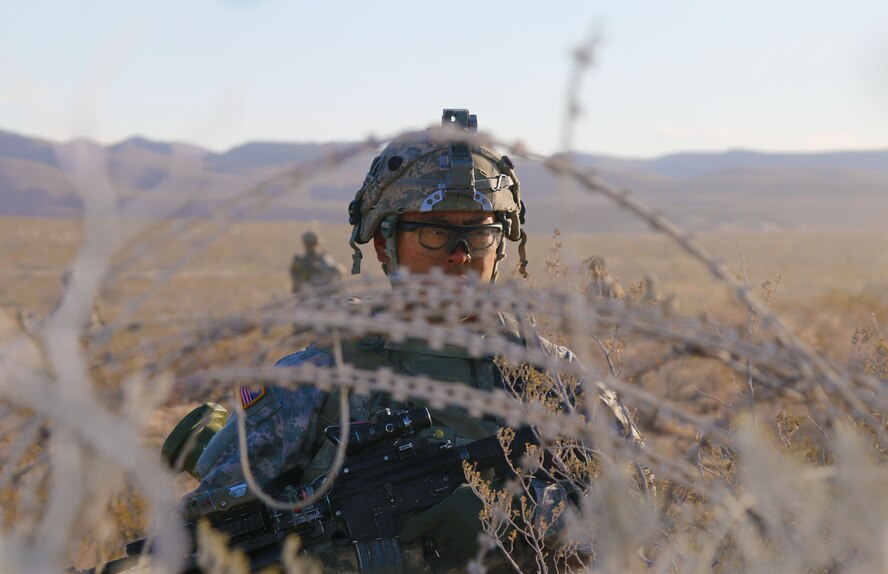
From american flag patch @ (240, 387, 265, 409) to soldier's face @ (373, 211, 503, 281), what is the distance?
2.25 feet

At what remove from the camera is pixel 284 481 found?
11.7 ft

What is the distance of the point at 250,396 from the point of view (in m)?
3.68

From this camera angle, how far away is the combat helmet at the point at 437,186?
3971 millimetres

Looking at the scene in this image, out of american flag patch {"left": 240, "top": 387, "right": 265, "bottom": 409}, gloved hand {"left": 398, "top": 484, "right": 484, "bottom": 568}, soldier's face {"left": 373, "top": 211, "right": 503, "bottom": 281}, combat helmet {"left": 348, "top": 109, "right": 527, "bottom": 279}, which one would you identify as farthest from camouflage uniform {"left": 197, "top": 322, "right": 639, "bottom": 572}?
combat helmet {"left": 348, "top": 109, "right": 527, "bottom": 279}

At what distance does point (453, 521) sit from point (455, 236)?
42.0 inches

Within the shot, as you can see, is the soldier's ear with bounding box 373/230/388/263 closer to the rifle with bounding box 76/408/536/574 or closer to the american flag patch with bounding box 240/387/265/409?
the american flag patch with bounding box 240/387/265/409

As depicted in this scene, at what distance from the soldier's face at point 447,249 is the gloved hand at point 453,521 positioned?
825mm

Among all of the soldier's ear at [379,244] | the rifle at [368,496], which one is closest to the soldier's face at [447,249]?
the soldier's ear at [379,244]

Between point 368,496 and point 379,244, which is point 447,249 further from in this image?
point 368,496

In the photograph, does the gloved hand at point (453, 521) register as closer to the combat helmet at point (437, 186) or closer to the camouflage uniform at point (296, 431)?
the camouflage uniform at point (296, 431)

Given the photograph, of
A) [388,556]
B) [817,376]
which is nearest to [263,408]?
[388,556]

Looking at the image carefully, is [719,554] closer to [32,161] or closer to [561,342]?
[561,342]

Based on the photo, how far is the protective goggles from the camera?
3.83m

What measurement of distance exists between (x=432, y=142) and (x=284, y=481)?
150 cm
